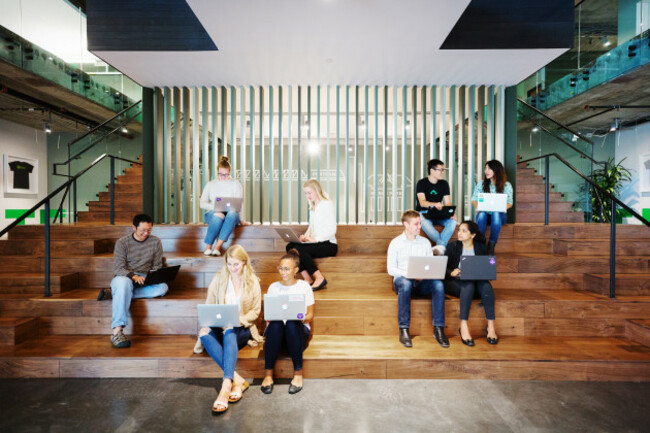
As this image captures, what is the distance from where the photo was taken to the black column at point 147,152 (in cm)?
569

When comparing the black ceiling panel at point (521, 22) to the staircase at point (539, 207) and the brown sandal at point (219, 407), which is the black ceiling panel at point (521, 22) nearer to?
the staircase at point (539, 207)

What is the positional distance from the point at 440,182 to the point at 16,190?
31.4 ft

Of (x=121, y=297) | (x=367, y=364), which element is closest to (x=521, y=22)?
(x=367, y=364)

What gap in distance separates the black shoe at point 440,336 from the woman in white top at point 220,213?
2.49 m

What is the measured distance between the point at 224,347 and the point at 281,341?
0.41 meters

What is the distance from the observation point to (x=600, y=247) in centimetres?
434

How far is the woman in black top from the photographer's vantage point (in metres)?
3.21

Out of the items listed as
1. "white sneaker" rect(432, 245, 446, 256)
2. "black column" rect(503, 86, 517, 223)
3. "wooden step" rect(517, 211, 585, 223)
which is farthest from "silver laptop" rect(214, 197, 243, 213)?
"wooden step" rect(517, 211, 585, 223)

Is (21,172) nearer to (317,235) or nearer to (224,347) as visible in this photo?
(317,235)

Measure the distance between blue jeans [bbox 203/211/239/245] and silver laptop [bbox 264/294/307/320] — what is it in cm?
196

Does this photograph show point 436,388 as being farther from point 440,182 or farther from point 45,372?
point 45,372

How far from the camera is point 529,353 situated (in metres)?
2.93

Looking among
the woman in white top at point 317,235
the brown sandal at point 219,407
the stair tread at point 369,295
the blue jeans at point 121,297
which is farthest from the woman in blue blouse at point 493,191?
the blue jeans at point 121,297

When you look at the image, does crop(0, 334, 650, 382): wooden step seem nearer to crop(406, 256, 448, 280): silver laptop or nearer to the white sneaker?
crop(406, 256, 448, 280): silver laptop
